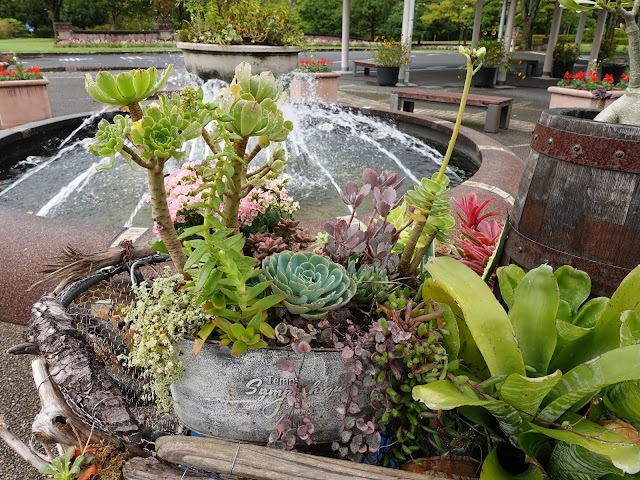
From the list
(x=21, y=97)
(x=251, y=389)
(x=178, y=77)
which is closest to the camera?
Result: (x=251, y=389)

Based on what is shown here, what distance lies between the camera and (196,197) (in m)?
1.69

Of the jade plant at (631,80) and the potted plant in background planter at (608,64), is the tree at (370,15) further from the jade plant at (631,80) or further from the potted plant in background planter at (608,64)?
the jade plant at (631,80)

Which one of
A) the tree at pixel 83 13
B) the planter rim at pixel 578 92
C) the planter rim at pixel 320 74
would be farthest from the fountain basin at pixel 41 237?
the tree at pixel 83 13

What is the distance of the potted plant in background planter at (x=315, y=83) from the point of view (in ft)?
30.0

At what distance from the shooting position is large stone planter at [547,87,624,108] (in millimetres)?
7045

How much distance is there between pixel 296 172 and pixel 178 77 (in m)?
2.90

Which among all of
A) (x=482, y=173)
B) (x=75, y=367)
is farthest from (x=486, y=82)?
(x=75, y=367)

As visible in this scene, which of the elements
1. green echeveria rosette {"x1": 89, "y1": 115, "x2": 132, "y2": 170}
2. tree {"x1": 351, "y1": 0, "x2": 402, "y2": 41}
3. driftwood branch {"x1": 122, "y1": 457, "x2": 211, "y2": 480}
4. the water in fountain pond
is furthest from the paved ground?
tree {"x1": 351, "y1": 0, "x2": 402, "y2": 41}

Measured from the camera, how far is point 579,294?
125cm

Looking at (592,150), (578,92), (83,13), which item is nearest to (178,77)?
(578,92)

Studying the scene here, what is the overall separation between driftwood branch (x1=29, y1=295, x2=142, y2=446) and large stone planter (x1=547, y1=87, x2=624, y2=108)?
25.6ft

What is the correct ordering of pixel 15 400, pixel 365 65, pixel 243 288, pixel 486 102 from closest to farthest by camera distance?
pixel 243 288
pixel 15 400
pixel 486 102
pixel 365 65

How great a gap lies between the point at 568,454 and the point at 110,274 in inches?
57.1

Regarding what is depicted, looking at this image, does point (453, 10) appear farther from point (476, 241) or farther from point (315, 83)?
point (476, 241)
